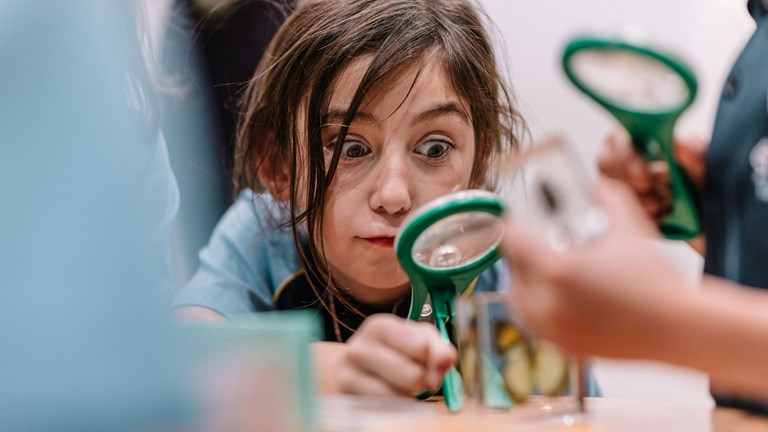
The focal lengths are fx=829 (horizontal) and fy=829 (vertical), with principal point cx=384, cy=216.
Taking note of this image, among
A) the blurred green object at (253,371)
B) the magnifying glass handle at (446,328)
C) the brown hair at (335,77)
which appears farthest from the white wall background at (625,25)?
the blurred green object at (253,371)

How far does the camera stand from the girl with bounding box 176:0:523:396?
713mm

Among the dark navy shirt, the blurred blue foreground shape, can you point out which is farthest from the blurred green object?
the dark navy shirt

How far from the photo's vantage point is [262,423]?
1.01ft

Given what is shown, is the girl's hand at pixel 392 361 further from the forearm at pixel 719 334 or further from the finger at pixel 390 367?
the forearm at pixel 719 334

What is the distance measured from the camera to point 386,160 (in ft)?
2.30

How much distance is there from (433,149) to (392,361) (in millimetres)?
277

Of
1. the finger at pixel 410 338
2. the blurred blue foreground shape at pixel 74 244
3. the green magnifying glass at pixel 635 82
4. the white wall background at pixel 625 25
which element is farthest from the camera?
the white wall background at pixel 625 25

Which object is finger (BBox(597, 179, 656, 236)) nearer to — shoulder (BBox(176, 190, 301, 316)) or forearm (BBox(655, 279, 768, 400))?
forearm (BBox(655, 279, 768, 400))

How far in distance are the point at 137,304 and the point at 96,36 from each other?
0.10 m

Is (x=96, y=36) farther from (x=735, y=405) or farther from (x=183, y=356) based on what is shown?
(x=735, y=405)

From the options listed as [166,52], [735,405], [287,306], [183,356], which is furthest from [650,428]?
[166,52]

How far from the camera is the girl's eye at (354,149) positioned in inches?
28.4

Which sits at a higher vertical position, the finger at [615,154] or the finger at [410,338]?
the finger at [615,154]

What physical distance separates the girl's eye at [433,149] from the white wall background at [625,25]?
1.33 ft
